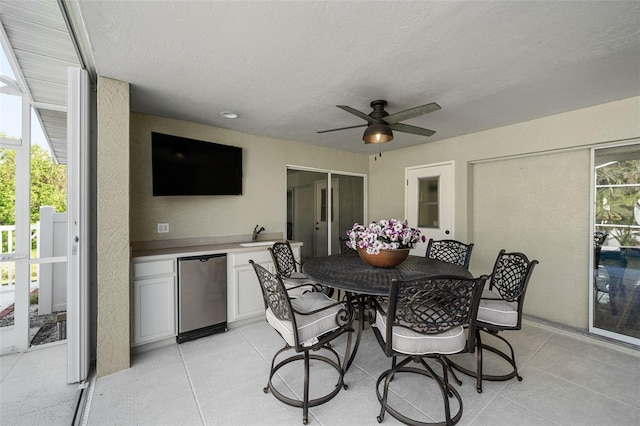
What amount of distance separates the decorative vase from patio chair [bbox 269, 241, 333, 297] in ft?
2.03

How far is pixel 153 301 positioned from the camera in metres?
2.57

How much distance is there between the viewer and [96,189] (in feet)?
7.71

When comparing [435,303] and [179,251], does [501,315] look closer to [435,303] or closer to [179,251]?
[435,303]

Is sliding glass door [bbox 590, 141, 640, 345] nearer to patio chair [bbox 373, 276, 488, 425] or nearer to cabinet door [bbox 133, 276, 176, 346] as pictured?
patio chair [bbox 373, 276, 488, 425]

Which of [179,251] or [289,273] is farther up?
[179,251]

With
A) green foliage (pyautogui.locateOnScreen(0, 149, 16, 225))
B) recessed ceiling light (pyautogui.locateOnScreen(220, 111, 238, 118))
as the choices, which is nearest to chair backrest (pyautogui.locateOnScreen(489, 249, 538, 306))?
recessed ceiling light (pyautogui.locateOnScreen(220, 111, 238, 118))

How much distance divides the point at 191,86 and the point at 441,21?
1942 millimetres

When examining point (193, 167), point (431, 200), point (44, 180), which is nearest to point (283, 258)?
point (193, 167)

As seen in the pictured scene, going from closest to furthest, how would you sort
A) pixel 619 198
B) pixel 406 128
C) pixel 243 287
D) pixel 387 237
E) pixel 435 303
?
pixel 435 303 → pixel 387 237 → pixel 406 128 → pixel 619 198 → pixel 243 287

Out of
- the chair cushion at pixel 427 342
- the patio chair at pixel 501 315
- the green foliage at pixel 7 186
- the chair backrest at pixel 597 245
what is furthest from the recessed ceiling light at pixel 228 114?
the chair backrest at pixel 597 245

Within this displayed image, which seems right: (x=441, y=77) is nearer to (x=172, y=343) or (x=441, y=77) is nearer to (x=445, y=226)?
(x=445, y=226)

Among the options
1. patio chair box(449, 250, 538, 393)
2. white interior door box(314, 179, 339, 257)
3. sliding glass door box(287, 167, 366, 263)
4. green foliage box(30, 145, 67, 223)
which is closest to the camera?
Answer: patio chair box(449, 250, 538, 393)

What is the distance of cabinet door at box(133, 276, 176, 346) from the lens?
249 cm

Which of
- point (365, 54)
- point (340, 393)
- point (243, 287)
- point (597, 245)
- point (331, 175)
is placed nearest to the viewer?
point (365, 54)
